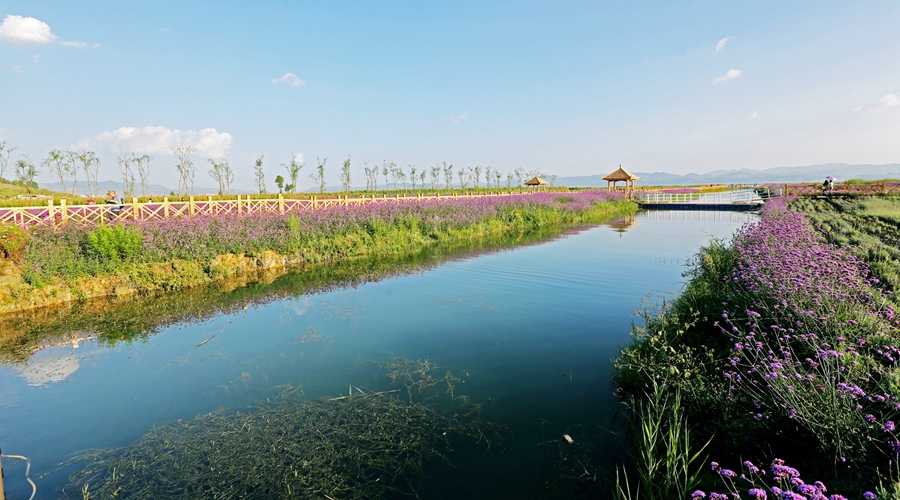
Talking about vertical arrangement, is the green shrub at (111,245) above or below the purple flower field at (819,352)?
above

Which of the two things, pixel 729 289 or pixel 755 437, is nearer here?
pixel 755 437

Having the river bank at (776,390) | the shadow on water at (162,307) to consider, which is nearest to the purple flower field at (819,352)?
the river bank at (776,390)

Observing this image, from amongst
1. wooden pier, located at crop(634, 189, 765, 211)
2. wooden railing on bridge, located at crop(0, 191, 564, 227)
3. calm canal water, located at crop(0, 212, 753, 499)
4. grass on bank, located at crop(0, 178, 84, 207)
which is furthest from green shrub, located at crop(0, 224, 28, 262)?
wooden pier, located at crop(634, 189, 765, 211)

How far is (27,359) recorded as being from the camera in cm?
701

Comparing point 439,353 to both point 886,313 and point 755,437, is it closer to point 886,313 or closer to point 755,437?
point 755,437

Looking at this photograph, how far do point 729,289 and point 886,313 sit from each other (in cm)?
263

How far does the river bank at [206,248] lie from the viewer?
10234 mm

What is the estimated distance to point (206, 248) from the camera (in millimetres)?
12875

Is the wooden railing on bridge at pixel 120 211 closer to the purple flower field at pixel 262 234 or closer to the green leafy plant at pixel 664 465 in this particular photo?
the purple flower field at pixel 262 234

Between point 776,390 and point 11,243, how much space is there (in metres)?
13.9

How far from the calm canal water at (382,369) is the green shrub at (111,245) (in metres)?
3.82

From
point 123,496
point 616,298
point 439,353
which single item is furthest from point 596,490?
point 616,298

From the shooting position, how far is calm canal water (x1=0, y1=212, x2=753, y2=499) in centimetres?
431

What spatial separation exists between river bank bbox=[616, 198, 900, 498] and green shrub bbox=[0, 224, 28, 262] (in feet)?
42.0
